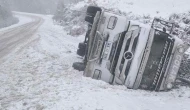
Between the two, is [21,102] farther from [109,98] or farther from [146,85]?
[146,85]

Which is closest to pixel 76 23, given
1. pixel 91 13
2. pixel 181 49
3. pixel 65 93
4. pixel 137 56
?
pixel 91 13

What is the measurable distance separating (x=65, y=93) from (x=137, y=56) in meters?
2.47

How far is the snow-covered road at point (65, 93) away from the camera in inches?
260

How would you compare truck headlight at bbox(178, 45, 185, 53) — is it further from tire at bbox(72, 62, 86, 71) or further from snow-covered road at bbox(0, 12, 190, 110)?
tire at bbox(72, 62, 86, 71)

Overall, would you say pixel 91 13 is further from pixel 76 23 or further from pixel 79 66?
pixel 76 23

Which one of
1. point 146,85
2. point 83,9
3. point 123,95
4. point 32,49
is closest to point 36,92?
point 123,95

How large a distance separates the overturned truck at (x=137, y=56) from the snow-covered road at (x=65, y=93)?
33 cm

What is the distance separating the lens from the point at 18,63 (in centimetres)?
1057

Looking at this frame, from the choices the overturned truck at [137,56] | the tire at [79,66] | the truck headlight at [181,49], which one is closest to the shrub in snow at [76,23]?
the tire at [79,66]

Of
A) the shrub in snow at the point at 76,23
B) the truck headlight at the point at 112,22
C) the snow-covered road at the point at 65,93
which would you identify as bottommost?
the snow-covered road at the point at 65,93

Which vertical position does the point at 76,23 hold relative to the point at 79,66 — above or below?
above

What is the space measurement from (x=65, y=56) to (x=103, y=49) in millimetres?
4202

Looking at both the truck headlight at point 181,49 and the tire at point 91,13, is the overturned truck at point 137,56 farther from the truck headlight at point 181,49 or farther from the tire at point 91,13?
the tire at point 91,13

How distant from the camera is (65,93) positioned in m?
7.31
